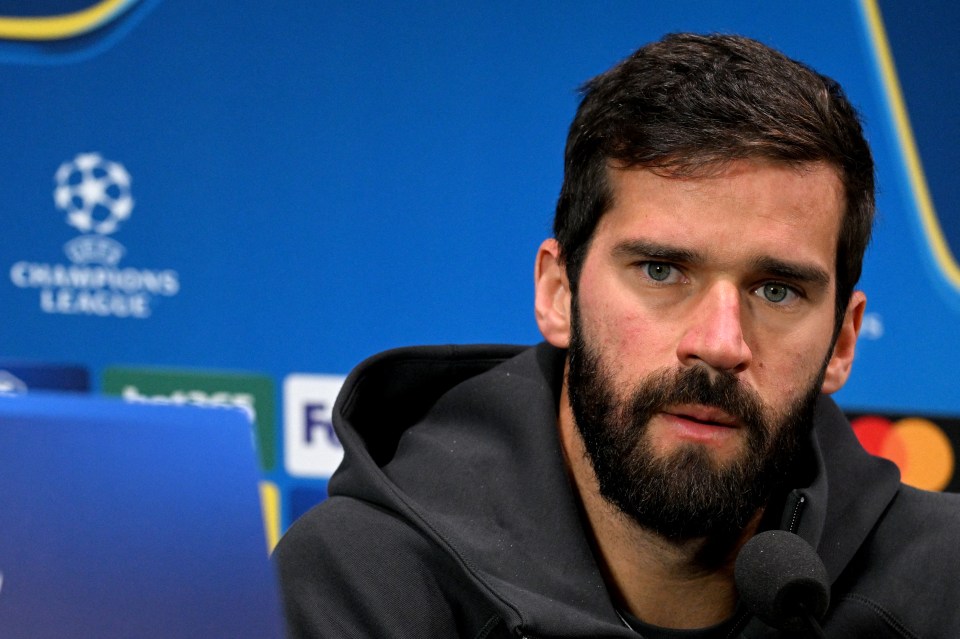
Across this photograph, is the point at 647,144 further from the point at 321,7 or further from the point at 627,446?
the point at 321,7

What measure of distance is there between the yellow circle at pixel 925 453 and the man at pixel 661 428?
0.52 meters

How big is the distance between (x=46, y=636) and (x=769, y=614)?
70 cm

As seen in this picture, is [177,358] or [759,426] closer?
[759,426]

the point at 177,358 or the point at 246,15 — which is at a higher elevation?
the point at 246,15

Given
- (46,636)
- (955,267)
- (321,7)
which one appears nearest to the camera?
(46,636)

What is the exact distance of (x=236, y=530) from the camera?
0.51m

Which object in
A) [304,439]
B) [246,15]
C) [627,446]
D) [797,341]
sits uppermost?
[246,15]

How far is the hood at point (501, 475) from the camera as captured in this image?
1.24m

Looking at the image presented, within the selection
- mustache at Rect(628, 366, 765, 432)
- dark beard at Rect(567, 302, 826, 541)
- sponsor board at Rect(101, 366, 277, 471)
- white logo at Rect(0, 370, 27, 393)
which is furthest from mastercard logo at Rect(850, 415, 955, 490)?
white logo at Rect(0, 370, 27, 393)

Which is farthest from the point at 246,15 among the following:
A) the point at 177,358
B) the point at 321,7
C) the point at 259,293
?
the point at 177,358

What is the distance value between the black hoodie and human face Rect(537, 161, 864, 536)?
150 mm

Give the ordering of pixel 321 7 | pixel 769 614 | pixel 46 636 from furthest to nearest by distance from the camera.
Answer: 1. pixel 321 7
2. pixel 769 614
3. pixel 46 636

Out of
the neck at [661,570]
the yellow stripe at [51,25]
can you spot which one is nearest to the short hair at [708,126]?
the neck at [661,570]

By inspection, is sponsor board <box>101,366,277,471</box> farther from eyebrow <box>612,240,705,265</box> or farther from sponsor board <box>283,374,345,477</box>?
eyebrow <box>612,240,705,265</box>
